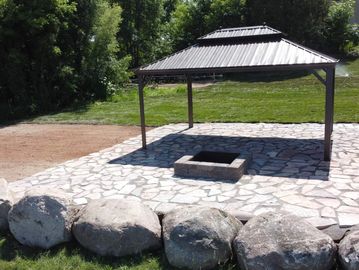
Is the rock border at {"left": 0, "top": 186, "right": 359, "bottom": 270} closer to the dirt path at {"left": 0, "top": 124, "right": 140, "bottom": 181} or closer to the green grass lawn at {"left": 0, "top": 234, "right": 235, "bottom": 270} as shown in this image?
the green grass lawn at {"left": 0, "top": 234, "right": 235, "bottom": 270}

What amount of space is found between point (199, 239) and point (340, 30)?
26.6 meters

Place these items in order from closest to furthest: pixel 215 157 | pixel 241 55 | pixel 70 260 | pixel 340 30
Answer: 1. pixel 70 260
2. pixel 215 157
3. pixel 241 55
4. pixel 340 30

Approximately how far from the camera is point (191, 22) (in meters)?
29.7

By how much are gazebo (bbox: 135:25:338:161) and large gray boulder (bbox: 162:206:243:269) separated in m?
3.99

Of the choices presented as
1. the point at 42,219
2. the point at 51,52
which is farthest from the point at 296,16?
the point at 42,219

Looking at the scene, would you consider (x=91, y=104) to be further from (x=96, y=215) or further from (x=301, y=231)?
(x=301, y=231)

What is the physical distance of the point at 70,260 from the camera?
434cm

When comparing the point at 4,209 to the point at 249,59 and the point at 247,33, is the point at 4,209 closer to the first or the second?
the point at 249,59

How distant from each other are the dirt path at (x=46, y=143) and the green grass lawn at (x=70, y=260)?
319cm

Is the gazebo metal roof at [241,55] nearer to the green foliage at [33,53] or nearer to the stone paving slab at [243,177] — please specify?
the stone paving slab at [243,177]

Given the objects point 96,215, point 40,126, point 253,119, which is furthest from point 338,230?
point 40,126

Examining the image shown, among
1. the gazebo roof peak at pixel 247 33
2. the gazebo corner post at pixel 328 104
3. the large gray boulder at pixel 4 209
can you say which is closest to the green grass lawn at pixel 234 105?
the gazebo roof peak at pixel 247 33

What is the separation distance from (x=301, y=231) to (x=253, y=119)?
8468 millimetres

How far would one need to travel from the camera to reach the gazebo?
7305 millimetres
